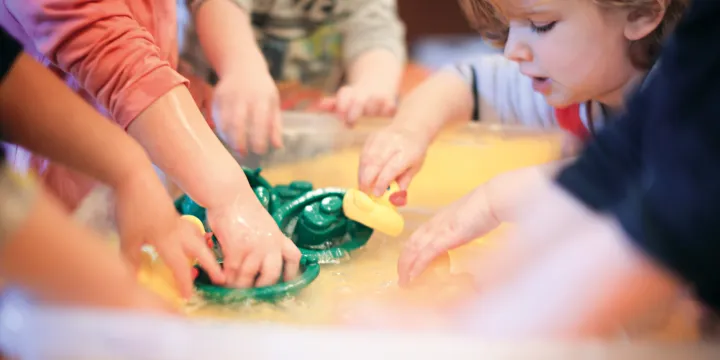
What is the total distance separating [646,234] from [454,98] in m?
0.35

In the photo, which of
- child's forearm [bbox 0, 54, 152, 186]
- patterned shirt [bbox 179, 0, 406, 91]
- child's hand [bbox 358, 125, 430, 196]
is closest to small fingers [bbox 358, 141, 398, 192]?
child's hand [bbox 358, 125, 430, 196]

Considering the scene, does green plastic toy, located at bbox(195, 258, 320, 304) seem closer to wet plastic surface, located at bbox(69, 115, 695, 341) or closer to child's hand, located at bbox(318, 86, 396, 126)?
wet plastic surface, located at bbox(69, 115, 695, 341)

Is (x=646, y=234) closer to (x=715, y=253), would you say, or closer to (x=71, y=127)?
(x=715, y=253)

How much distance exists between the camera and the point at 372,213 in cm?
47

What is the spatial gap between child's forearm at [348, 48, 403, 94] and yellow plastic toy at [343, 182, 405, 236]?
0.51 ft

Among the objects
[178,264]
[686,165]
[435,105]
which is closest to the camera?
[686,165]

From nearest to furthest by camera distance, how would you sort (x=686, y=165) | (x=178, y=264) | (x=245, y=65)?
(x=686, y=165) < (x=178, y=264) < (x=245, y=65)

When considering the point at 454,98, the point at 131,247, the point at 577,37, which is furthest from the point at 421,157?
the point at 131,247

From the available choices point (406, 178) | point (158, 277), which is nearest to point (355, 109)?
point (406, 178)

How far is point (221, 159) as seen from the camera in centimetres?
36

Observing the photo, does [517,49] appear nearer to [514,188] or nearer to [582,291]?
[514,188]

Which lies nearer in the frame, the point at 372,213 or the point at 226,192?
the point at 226,192

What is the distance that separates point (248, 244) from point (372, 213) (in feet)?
0.42

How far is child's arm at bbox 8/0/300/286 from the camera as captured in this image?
0.33 m
